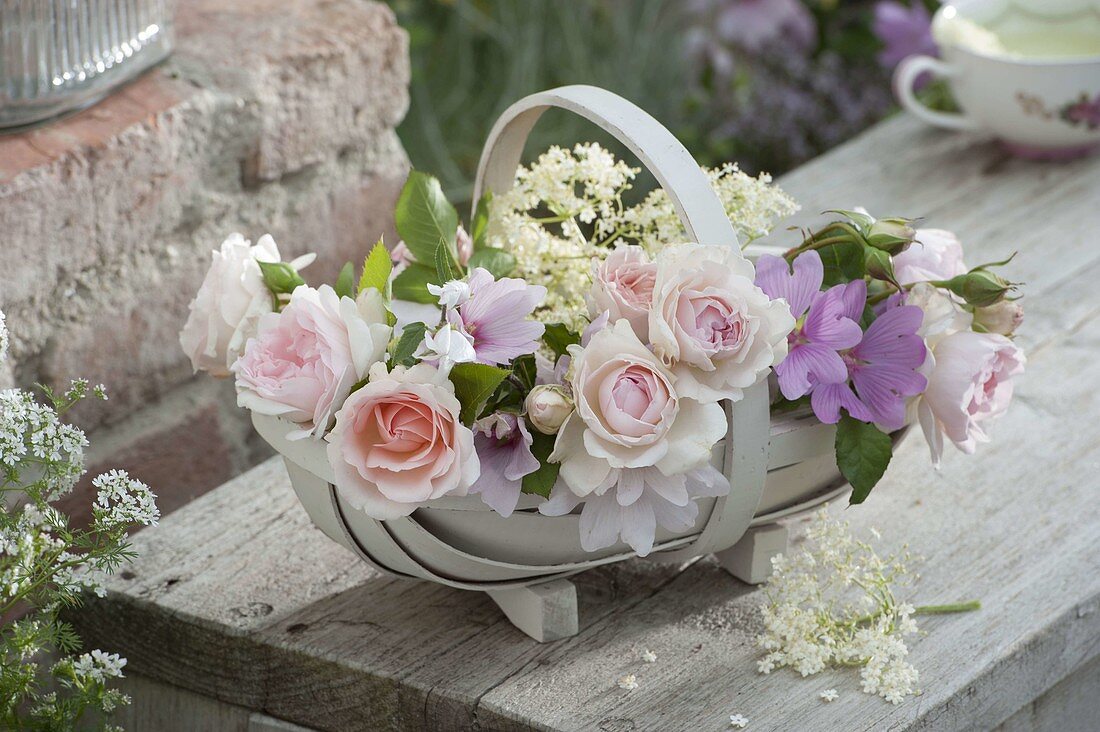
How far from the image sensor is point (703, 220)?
773mm

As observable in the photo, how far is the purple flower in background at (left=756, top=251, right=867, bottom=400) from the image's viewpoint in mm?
781

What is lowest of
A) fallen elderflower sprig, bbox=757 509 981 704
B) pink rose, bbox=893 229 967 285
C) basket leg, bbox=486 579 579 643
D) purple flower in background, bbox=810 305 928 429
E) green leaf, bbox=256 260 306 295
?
fallen elderflower sprig, bbox=757 509 981 704

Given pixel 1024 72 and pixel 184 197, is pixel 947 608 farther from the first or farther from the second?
pixel 1024 72

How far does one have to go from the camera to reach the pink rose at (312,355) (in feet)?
2.37

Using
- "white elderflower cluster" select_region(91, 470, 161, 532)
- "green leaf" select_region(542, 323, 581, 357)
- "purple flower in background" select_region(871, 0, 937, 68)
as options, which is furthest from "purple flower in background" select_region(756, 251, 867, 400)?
"purple flower in background" select_region(871, 0, 937, 68)

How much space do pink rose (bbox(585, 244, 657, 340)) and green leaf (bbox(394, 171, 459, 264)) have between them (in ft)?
0.42

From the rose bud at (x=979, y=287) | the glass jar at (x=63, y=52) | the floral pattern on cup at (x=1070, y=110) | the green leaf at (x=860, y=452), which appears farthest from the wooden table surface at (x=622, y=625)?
the floral pattern on cup at (x=1070, y=110)

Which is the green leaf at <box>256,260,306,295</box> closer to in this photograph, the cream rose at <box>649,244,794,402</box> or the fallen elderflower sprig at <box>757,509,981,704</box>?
the cream rose at <box>649,244,794,402</box>

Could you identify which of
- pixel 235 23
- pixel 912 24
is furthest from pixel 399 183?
pixel 912 24

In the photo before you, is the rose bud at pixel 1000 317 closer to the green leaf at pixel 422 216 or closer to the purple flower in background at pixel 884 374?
the purple flower in background at pixel 884 374

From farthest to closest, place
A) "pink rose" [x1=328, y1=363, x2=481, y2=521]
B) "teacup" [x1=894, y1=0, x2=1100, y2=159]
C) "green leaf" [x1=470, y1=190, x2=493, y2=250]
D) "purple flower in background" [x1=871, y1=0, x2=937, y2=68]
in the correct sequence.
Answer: "purple flower in background" [x1=871, y1=0, x2=937, y2=68]
"teacup" [x1=894, y1=0, x2=1100, y2=159]
"green leaf" [x1=470, y1=190, x2=493, y2=250]
"pink rose" [x1=328, y1=363, x2=481, y2=521]

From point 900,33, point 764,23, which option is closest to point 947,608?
point 900,33

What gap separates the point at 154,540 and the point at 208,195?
383 mm

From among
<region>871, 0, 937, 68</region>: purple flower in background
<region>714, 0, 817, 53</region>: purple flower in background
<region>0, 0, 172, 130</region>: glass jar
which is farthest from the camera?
<region>714, 0, 817, 53</region>: purple flower in background
